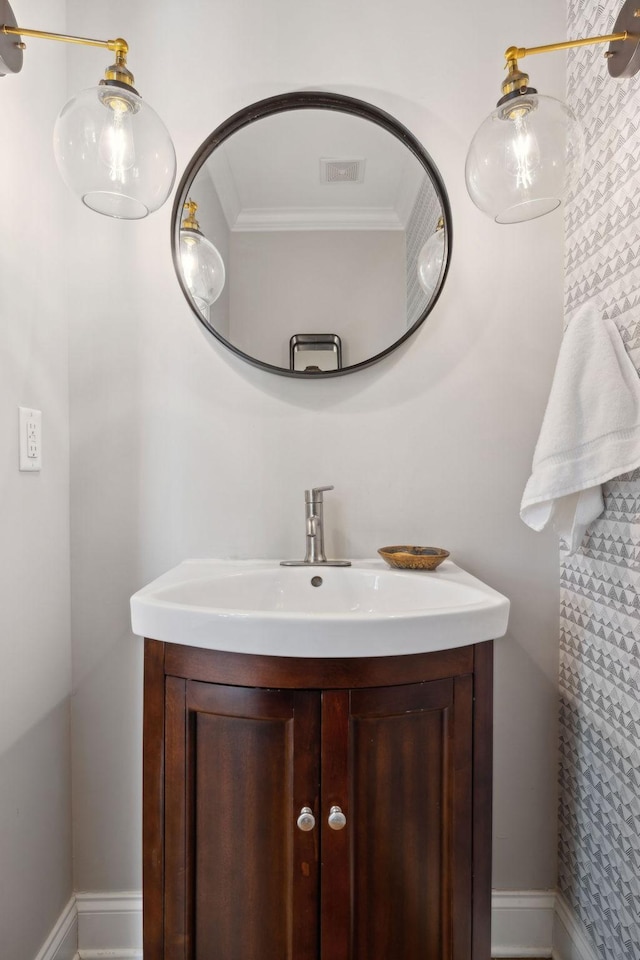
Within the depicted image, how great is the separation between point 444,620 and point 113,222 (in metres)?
1.16

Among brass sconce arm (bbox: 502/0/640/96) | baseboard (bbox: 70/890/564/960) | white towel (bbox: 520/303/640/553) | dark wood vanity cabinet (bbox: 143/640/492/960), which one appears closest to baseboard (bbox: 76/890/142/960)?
baseboard (bbox: 70/890/564/960)

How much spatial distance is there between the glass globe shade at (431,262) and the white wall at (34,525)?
0.83 m

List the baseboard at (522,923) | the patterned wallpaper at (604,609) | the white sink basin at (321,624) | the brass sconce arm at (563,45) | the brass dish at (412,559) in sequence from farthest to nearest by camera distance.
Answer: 1. the baseboard at (522,923)
2. the brass dish at (412,559)
3. the patterned wallpaper at (604,609)
4. the brass sconce arm at (563,45)
5. the white sink basin at (321,624)

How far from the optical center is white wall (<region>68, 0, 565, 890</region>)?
1.29 meters

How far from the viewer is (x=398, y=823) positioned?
861 mm

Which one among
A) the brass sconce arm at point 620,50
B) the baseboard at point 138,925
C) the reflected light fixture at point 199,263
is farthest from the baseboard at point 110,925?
the brass sconce arm at point 620,50

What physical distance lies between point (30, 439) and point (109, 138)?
580 millimetres

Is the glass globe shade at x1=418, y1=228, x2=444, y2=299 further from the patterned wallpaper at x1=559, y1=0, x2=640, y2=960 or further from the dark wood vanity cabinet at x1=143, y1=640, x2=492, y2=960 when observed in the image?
the dark wood vanity cabinet at x1=143, y1=640, x2=492, y2=960

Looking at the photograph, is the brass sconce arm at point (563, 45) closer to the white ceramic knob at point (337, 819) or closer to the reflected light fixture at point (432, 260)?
the reflected light fixture at point (432, 260)

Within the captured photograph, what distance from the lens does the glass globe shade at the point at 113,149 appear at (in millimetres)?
937

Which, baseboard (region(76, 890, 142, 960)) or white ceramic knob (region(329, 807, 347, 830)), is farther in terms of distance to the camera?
baseboard (region(76, 890, 142, 960))

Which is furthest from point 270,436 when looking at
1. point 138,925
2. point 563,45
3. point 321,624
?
point 138,925

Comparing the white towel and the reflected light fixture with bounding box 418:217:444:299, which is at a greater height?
the reflected light fixture with bounding box 418:217:444:299

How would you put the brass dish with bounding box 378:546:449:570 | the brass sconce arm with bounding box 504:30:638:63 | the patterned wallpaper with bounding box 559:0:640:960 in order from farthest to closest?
1. the brass dish with bounding box 378:546:449:570
2. the patterned wallpaper with bounding box 559:0:640:960
3. the brass sconce arm with bounding box 504:30:638:63
